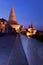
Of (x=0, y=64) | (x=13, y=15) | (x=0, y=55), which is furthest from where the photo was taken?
(x=13, y=15)

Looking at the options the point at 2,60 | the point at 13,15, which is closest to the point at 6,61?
the point at 2,60

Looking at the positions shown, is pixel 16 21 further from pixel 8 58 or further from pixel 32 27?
pixel 8 58

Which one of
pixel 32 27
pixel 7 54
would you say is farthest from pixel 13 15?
pixel 7 54

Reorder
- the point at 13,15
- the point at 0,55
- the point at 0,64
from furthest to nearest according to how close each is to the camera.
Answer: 1. the point at 13,15
2. the point at 0,55
3. the point at 0,64

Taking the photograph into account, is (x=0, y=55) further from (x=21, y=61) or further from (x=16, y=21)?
(x=16, y=21)

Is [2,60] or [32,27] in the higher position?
[2,60]

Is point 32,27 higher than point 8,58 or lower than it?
lower

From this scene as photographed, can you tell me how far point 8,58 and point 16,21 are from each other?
77.4ft

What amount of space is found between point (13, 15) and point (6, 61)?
23.0 metres

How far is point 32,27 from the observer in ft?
77.6

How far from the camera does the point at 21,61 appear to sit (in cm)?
62

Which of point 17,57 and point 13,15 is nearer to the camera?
point 17,57

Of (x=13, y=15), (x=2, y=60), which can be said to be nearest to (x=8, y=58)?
(x=2, y=60)

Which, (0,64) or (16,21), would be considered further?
(16,21)
